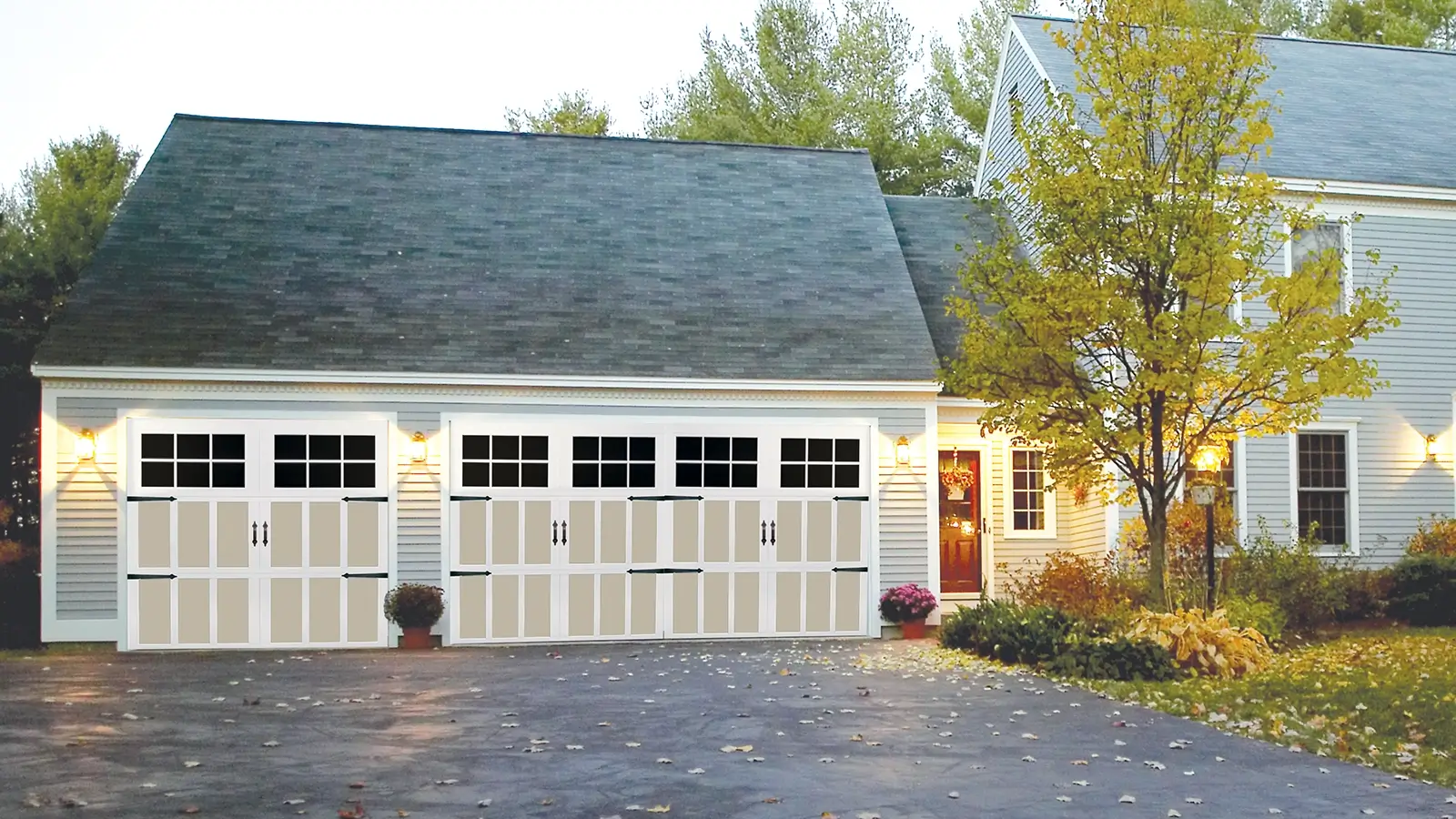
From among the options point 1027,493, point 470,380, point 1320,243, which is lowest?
point 1027,493

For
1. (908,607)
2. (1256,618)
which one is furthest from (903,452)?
(1256,618)

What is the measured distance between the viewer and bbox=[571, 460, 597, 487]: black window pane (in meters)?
18.9

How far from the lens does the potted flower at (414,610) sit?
18.0 meters

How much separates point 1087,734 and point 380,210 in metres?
12.4

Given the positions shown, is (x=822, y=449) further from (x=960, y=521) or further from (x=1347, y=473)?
(x=1347, y=473)

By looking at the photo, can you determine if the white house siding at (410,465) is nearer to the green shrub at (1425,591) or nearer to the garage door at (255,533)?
the garage door at (255,533)

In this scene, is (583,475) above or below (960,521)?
above

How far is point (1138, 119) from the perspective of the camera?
16047 mm

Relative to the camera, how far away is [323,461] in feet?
60.1

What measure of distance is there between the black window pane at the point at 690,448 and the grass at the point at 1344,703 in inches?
246

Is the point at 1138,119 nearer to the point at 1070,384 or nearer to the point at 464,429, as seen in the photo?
the point at 1070,384

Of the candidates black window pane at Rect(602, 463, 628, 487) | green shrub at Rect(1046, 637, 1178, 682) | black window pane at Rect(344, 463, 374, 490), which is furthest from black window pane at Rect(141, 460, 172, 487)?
green shrub at Rect(1046, 637, 1178, 682)

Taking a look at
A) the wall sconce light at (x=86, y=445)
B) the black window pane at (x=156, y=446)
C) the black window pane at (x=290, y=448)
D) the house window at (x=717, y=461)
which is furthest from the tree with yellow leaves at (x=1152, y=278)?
the wall sconce light at (x=86, y=445)

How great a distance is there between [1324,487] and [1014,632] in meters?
7.61
